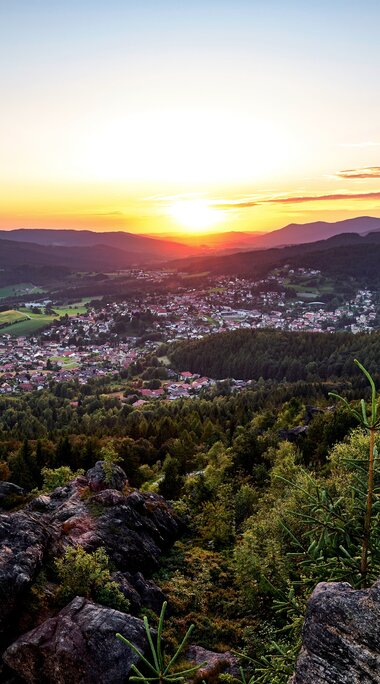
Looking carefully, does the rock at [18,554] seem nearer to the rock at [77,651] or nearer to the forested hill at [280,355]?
the rock at [77,651]

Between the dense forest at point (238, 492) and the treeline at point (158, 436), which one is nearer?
the dense forest at point (238, 492)

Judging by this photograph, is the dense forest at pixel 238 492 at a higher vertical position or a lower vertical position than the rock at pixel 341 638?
lower

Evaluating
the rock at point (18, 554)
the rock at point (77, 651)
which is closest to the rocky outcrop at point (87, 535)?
the rock at point (18, 554)

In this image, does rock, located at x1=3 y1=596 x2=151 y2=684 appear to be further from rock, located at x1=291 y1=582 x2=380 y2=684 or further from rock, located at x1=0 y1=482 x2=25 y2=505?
rock, located at x1=0 y1=482 x2=25 y2=505

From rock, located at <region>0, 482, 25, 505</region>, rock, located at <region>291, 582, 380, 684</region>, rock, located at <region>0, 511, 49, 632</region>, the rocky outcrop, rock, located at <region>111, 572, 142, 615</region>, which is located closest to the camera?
rock, located at <region>291, 582, 380, 684</region>

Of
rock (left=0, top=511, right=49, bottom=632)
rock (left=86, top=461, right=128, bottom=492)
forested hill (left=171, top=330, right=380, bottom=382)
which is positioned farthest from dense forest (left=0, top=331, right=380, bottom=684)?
forested hill (left=171, top=330, right=380, bottom=382)
